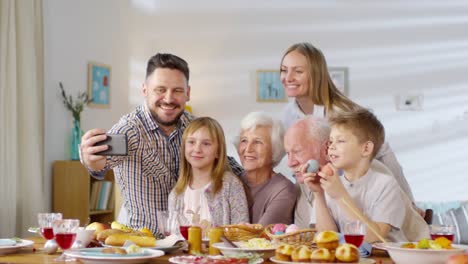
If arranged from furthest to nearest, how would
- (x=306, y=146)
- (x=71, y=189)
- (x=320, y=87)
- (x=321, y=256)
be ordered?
(x=71, y=189)
(x=320, y=87)
(x=306, y=146)
(x=321, y=256)

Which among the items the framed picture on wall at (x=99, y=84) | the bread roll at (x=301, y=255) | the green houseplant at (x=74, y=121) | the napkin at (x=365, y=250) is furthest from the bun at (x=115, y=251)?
the framed picture on wall at (x=99, y=84)

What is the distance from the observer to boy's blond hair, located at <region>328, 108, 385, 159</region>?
9.12 ft

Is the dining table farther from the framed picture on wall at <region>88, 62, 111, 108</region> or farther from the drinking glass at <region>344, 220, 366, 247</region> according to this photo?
the framed picture on wall at <region>88, 62, 111, 108</region>

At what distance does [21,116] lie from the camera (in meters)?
5.62

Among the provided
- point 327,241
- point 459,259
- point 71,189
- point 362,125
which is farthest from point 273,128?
point 71,189

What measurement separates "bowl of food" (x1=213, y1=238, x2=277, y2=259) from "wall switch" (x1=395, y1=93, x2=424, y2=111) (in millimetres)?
4975

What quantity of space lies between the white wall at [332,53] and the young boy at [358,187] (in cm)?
418

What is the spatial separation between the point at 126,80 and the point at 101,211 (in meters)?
1.50

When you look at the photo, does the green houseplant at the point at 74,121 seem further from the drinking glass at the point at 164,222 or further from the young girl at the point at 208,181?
the drinking glass at the point at 164,222

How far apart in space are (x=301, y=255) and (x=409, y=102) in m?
5.29

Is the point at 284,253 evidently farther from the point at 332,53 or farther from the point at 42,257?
the point at 332,53

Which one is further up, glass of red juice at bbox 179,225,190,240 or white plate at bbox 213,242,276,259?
glass of red juice at bbox 179,225,190,240

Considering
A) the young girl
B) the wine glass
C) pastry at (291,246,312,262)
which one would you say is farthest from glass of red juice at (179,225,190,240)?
the young girl

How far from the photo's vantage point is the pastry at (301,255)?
2.01 m
